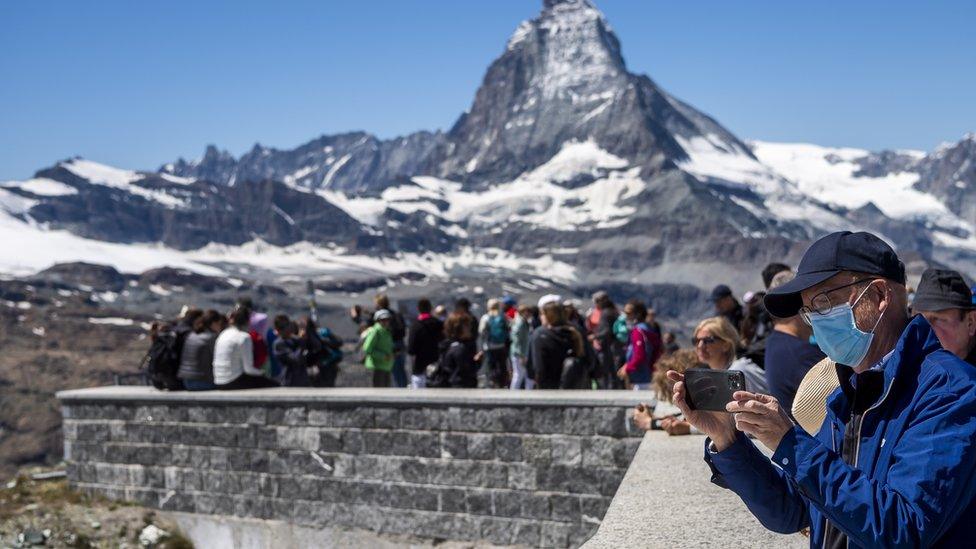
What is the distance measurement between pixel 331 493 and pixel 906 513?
9352 mm

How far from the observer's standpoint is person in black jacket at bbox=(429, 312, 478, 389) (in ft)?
40.1

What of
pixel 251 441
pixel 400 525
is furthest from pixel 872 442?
pixel 251 441

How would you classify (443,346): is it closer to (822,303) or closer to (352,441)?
(352,441)

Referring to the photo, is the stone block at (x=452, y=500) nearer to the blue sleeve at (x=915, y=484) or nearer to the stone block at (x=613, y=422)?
the stone block at (x=613, y=422)

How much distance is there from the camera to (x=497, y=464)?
992 cm

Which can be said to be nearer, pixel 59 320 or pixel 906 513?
pixel 906 513

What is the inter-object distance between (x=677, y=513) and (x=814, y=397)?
137cm

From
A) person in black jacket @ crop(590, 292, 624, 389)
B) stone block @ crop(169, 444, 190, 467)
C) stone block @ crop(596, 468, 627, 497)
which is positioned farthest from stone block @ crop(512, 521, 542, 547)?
person in black jacket @ crop(590, 292, 624, 389)

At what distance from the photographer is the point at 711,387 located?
255 centimetres

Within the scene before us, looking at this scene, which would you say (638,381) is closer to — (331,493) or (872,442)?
(331,493)

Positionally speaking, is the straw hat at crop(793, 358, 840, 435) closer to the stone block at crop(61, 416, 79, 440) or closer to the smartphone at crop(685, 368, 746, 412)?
the smartphone at crop(685, 368, 746, 412)

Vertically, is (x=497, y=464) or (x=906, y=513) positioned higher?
(x=906, y=513)

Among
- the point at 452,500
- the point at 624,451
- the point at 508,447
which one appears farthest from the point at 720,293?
the point at 452,500

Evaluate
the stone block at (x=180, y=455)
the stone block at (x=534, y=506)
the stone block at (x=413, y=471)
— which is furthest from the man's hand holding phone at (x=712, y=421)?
the stone block at (x=180, y=455)
